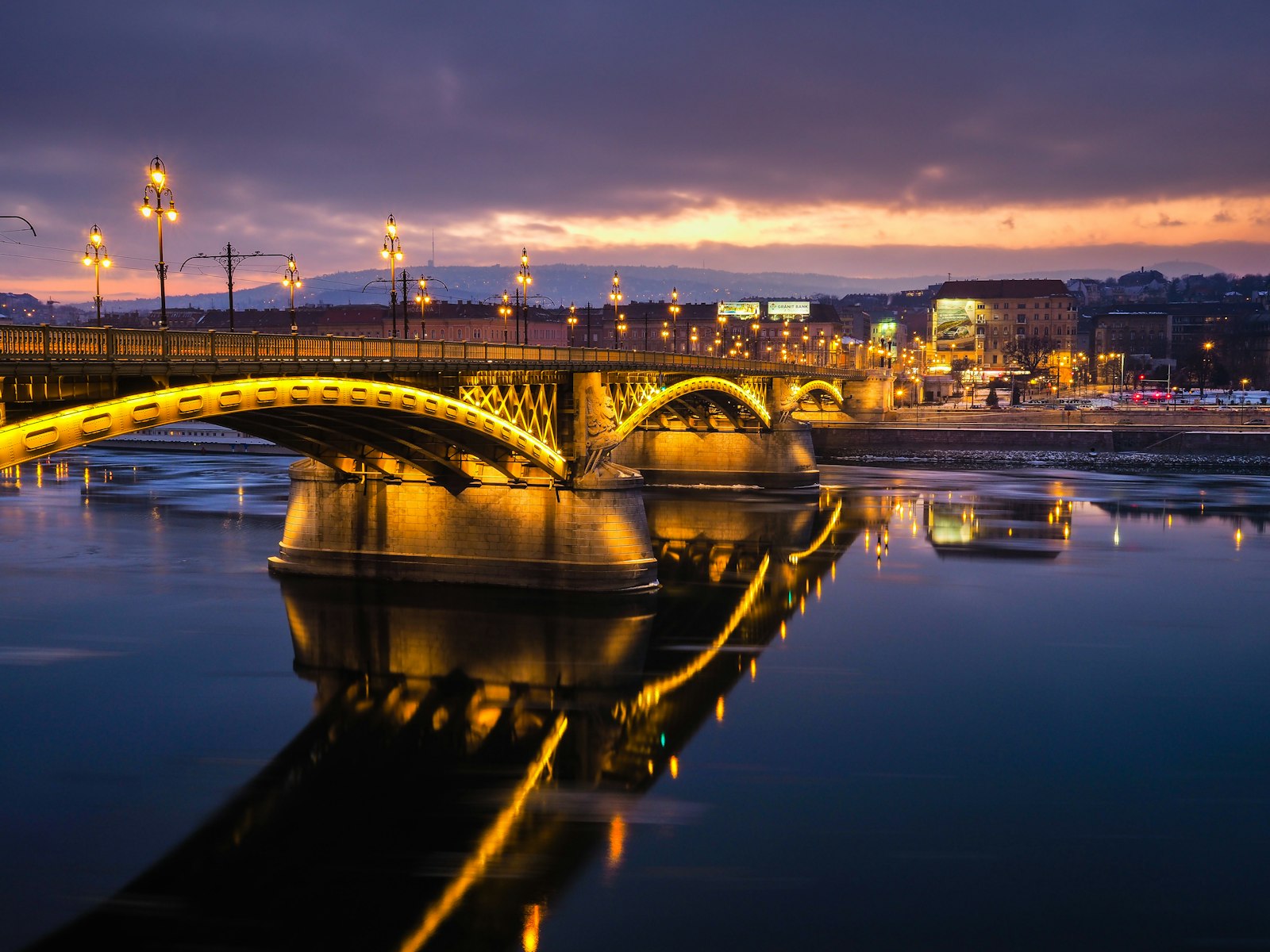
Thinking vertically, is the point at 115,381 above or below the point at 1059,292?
below

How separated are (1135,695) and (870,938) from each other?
13.9 meters

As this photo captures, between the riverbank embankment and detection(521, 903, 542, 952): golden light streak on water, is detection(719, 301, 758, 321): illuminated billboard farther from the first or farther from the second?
detection(521, 903, 542, 952): golden light streak on water

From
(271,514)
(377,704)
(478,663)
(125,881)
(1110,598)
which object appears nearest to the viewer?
(125,881)

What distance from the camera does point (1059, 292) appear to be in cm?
19212

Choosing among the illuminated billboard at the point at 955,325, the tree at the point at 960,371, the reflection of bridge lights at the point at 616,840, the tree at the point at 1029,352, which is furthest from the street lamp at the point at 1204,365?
the reflection of bridge lights at the point at 616,840

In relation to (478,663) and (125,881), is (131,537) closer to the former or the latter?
(478,663)

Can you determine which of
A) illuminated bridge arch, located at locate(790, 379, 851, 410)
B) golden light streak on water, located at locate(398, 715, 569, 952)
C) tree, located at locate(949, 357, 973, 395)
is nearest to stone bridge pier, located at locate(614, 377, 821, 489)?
illuminated bridge arch, located at locate(790, 379, 851, 410)

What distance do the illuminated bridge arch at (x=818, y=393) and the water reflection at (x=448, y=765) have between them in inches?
1548

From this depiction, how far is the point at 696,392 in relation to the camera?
6081 cm

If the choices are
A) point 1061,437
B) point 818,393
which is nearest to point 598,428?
point 818,393

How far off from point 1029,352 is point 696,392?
128 meters

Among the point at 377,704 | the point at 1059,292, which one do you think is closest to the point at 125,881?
the point at 377,704

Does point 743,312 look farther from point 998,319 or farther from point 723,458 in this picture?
point 723,458

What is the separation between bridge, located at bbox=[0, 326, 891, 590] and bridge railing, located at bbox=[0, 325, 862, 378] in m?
0.04
